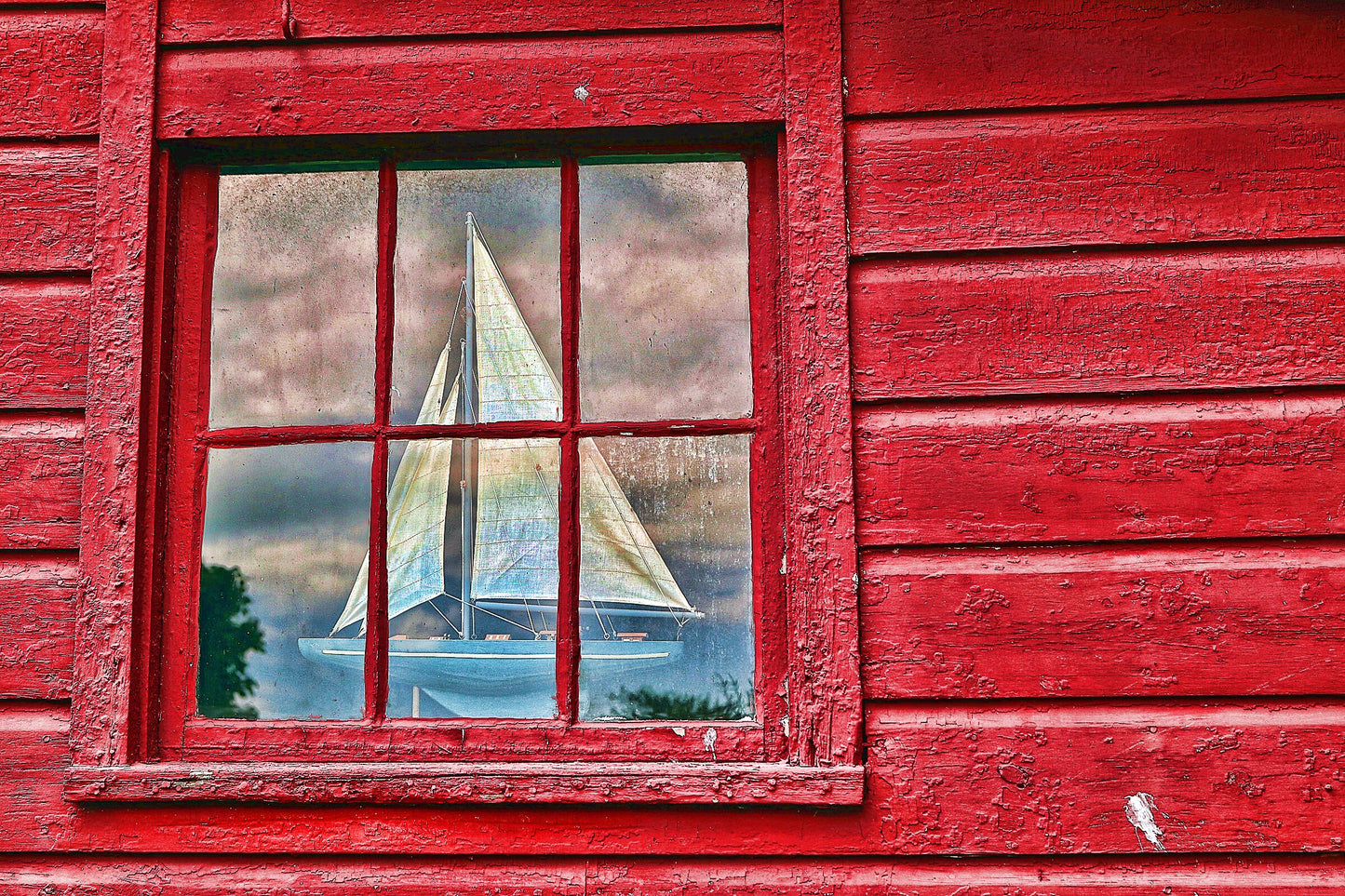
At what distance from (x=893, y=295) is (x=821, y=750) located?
716mm

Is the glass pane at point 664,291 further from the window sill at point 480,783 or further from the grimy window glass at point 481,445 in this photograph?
the window sill at point 480,783

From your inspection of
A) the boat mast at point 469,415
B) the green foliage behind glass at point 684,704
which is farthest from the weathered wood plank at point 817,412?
the boat mast at point 469,415

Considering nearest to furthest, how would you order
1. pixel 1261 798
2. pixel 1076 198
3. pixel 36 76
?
1. pixel 1261 798
2. pixel 1076 198
3. pixel 36 76

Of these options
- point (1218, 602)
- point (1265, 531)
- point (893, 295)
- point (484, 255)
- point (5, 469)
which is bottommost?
point (1218, 602)

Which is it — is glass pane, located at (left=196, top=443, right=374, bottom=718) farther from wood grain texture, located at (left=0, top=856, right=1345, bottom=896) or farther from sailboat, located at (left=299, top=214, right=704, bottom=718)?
wood grain texture, located at (left=0, top=856, right=1345, bottom=896)

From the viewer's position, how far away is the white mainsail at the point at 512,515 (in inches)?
57.1

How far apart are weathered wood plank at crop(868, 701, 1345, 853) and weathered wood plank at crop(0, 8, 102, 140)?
1.70 metres

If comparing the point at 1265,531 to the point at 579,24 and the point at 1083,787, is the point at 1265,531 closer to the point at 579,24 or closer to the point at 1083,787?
the point at 1083,787

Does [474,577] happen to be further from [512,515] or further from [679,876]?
[679,876]

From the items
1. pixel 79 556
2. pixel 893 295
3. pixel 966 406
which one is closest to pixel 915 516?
pixel 966 406

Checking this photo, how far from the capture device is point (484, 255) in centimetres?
155

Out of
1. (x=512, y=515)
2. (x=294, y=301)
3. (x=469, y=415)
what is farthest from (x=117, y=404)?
(x=512, y=515)

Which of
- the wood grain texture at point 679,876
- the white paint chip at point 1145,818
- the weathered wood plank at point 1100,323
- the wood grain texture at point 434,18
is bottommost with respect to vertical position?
the wood grain texture at point 679,876

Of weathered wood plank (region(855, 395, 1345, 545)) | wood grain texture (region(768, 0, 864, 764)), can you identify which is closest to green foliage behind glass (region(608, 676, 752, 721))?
wood grain texture (region(768, 0, 864, 764))
